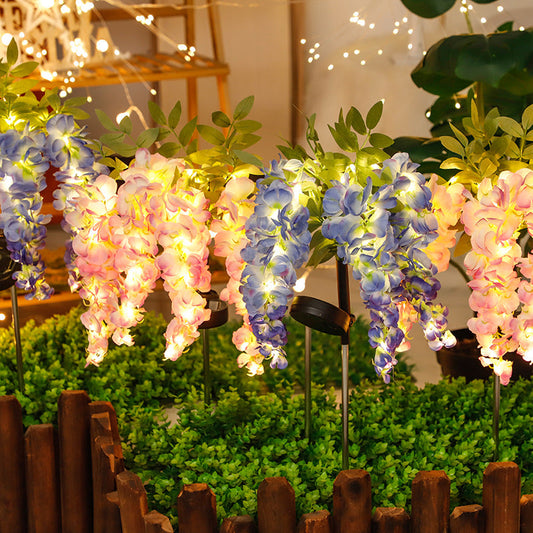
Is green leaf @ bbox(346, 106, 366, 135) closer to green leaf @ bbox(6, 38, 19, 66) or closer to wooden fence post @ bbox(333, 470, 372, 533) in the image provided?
wooden fence post @ bbox(333, 470, 372, 533)

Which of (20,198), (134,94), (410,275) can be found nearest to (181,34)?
(134,94)

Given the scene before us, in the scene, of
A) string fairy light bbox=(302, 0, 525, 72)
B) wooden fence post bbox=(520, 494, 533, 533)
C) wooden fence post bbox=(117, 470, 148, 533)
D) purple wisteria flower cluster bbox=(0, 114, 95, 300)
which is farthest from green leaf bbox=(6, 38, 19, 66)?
string fairy light bbox=(302, 0, 525, 72)

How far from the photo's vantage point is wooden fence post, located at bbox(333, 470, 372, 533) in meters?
1.22

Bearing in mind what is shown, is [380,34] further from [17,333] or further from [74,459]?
[74,459]

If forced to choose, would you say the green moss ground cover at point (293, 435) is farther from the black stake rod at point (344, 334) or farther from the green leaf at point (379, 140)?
the green leaf at point (379, 140)

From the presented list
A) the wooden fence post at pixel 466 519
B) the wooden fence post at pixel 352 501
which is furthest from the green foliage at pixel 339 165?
the wooden fence post at pixel 466 519

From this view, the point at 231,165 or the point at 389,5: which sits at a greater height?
the point at 389,5

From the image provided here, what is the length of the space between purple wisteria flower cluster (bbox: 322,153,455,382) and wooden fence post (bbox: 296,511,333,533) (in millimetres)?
260

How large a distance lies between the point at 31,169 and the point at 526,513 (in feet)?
3.40

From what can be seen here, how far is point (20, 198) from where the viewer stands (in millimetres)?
1359

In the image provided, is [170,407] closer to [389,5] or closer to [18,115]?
[18,115]

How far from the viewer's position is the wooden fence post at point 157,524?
1.21 metres

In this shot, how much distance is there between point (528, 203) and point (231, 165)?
0.50m

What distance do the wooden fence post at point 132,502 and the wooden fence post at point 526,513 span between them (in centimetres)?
62
